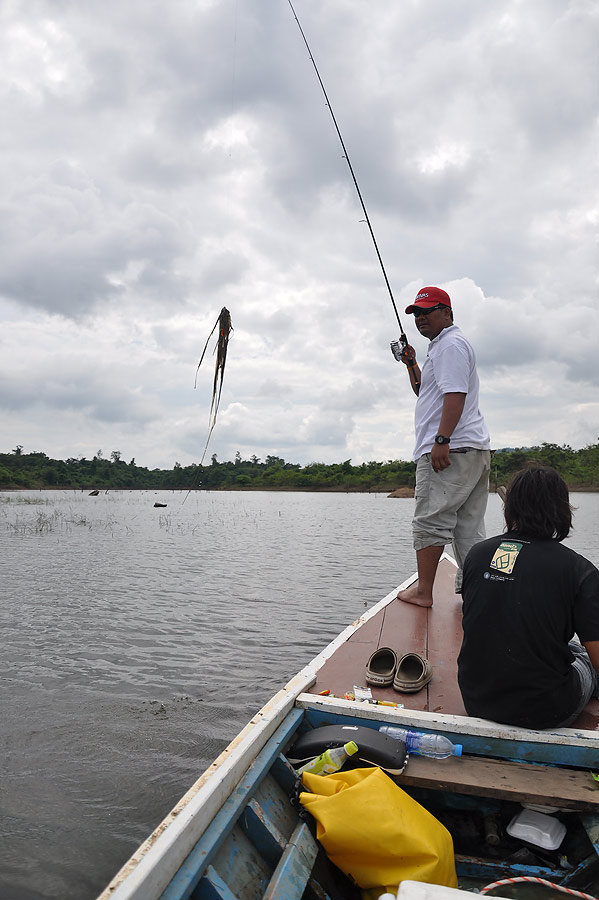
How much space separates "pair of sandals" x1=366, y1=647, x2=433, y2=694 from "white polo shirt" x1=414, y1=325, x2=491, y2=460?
1.56 metres

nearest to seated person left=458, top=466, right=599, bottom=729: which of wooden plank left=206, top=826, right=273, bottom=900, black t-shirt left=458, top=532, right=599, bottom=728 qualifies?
black t-shirt left=458, top=532, right=599, bottom=728

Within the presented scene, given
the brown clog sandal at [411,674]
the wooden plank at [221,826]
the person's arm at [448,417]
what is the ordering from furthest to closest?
the person's arm at [448,417] → the brown clog sandal at [411,674] → the wooden plank at [221,826]

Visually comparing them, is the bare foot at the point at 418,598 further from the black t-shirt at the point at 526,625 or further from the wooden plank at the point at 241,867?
the wooden plank at the point at 241,867

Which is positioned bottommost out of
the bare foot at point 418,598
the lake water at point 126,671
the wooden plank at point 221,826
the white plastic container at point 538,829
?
the lake water at point 126,671

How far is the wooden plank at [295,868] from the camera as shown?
4.99 ft

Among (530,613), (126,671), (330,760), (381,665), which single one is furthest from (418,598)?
(126,671)

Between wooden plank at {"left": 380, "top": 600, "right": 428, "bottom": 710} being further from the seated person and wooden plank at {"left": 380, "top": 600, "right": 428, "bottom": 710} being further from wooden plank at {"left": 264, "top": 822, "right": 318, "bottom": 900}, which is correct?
wooden plank at {"left": 264, "top": 822, "right": 318, "bottom": 900}

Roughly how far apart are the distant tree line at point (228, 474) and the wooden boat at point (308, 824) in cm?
6191

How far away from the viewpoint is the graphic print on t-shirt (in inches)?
85.3

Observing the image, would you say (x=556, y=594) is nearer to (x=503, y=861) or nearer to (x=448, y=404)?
(x=503, y=861)

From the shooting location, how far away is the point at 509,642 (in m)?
2.15

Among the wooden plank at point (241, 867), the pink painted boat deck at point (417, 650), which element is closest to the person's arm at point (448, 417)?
the pink painted boat deck at point (417, 650)

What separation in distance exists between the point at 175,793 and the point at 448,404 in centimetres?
293

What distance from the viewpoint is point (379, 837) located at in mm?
1603
